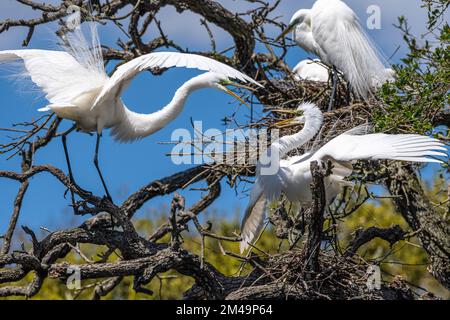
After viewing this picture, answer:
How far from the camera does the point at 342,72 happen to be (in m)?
5.58

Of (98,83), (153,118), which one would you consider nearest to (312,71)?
(153,118)

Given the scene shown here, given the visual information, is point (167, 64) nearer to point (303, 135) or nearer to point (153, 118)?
point (153, 118)

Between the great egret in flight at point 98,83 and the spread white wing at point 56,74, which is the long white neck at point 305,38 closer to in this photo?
the great egret in flight at point 98,83

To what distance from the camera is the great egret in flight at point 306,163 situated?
11.3 feet

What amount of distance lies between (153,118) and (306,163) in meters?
1.01

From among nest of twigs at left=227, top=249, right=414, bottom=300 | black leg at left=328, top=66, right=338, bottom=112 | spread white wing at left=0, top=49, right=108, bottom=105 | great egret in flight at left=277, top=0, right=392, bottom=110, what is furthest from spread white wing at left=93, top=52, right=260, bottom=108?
great egret in flight at left=277, top=0, right=392, bottom=110

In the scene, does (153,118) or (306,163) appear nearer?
(306,163)

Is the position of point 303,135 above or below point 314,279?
above

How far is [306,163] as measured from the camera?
395 centimetres

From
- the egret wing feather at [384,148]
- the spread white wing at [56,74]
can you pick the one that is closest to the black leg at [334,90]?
the egret wing feather at [384,148]

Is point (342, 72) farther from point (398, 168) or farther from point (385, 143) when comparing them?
point (385, 143)

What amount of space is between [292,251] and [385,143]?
0.70 metres

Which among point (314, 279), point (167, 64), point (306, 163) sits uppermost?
point (167, 64)
